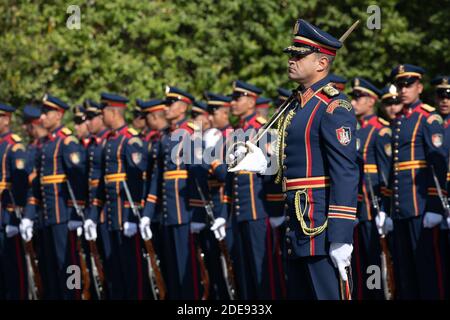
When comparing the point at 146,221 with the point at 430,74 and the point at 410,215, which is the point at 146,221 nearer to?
the point at 410,215

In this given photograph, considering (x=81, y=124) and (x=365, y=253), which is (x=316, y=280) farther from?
(x=81, y=124)

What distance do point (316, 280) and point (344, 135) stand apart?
2.84ft

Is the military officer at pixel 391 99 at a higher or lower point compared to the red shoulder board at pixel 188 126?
higher

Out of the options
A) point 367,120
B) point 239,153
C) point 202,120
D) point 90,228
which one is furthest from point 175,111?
point 239,153

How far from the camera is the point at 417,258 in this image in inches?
394

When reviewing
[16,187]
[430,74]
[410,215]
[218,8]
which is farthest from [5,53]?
[410,215]

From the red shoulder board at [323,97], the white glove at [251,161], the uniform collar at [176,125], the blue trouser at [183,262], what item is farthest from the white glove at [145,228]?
the red shoulder board at [323,97]

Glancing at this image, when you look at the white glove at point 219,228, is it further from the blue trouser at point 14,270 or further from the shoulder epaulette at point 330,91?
the shoulder epaulette at point 330,91

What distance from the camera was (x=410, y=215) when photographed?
999 cm

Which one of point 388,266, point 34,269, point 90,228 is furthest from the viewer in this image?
point 34,269

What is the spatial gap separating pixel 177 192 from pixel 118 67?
5.58 meters

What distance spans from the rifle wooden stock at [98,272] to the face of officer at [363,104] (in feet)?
10.2

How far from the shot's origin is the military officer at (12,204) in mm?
12664

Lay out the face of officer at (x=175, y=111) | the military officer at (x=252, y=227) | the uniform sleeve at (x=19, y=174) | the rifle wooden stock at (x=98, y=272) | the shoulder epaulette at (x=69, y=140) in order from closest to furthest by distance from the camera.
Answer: the military officer at (x=252, y=227)
the face of officer at (x=175, y=111)
the rifle wooden stock at (x=98, y=272)
the shoulder epaulette at (x=69, y=140)
the uniform sleeve at (x=19, y=174)
